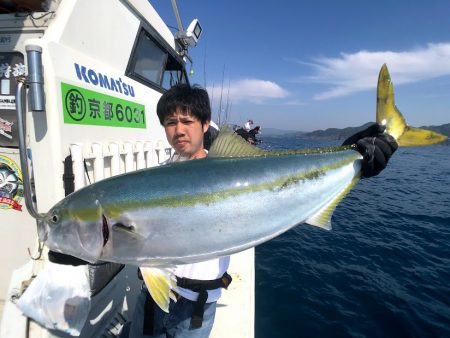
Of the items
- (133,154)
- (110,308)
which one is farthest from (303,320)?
(133,154)

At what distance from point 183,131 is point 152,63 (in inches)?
147

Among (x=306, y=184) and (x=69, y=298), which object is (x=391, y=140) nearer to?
(x=306, y=184)

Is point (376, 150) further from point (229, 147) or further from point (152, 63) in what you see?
point (152, 63)

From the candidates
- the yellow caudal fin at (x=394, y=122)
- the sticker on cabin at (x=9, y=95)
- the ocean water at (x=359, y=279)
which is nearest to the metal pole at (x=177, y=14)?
the sticker on cabin at (x=9, y=95)

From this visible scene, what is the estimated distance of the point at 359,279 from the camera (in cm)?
774

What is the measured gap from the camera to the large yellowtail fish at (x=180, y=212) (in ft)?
5.92

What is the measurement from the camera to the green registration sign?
9.61 feet

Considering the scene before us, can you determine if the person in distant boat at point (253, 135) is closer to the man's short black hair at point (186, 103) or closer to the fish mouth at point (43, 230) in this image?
the man's short black hair at point (186, 103)

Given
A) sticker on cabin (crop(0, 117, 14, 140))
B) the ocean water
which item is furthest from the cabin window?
the ocean water

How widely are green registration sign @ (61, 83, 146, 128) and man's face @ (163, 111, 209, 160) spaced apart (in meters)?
1.11

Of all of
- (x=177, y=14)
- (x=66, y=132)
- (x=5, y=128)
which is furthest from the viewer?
(x=177, y=14)

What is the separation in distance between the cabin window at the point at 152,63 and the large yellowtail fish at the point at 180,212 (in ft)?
10.4

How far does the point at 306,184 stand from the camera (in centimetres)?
221

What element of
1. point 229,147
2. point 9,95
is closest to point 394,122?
point 229,147
